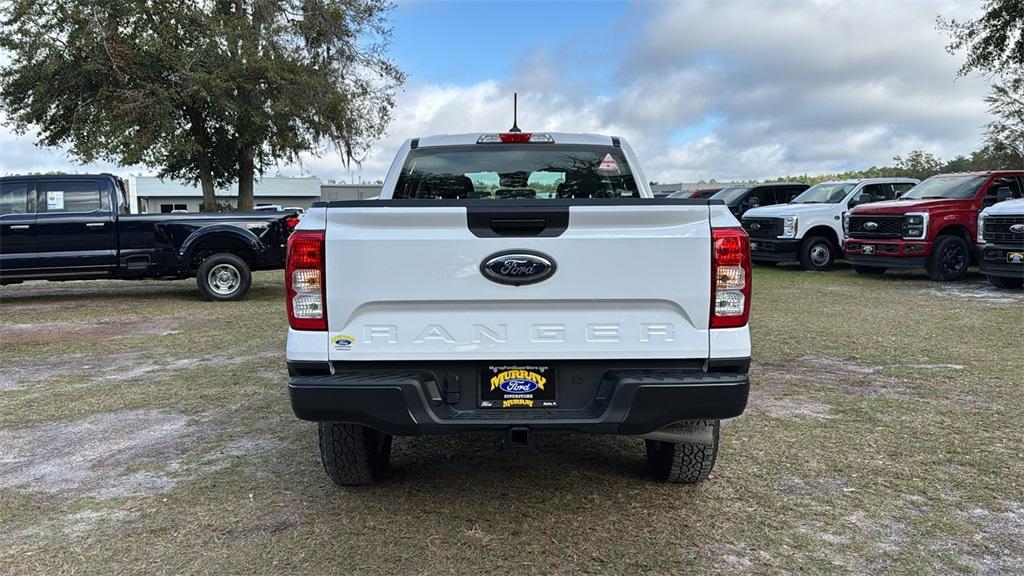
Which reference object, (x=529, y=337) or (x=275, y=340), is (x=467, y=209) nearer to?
(x=529, y=337)

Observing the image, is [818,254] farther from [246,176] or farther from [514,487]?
[246,176]

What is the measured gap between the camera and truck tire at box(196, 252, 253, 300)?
1175cm

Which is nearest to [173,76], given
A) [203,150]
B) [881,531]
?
[203,150]

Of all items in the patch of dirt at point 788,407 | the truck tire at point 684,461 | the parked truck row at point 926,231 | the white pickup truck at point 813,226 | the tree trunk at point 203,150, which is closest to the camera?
the truck tire at point 684,461

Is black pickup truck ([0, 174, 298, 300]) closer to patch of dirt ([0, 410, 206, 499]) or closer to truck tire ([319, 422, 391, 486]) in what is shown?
patch of dirt ([0, 410, 206, 499])

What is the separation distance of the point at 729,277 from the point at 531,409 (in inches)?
39.4

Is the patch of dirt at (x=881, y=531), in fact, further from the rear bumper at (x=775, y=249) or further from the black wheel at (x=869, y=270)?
the rear bumper at (x=775, y=249)

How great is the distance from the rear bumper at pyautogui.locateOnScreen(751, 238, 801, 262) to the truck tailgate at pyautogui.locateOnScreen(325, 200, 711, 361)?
45.8 ft

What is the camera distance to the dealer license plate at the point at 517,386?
3.37 meters

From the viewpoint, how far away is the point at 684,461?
403cm

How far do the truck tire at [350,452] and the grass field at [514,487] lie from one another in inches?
4.2

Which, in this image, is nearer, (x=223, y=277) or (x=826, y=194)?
(x=223, y=277)

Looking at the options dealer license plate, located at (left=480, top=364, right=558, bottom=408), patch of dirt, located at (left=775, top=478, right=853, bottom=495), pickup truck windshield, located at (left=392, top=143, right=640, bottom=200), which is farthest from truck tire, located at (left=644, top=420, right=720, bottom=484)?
pickup truck windshield, located at (left=392, top=143, right=640, bottom=200)

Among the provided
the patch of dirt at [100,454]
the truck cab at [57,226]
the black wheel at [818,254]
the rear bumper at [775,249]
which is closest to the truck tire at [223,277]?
the truck cab at [57,226]
